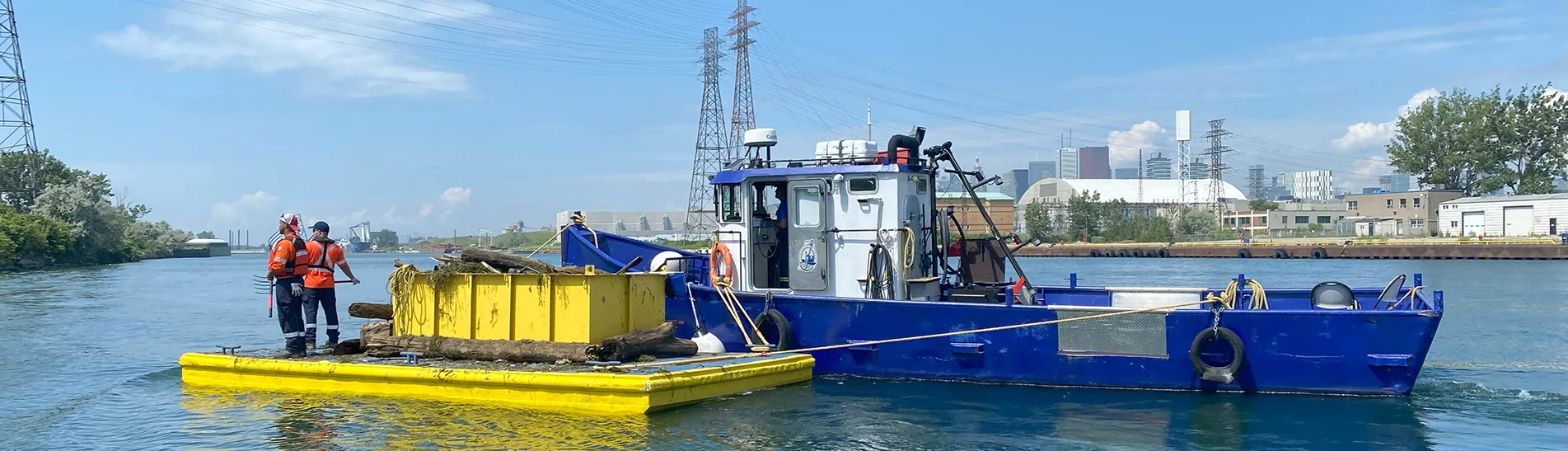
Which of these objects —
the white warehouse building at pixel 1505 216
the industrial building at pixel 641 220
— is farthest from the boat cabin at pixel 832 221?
the industrial building at pixel 641 220

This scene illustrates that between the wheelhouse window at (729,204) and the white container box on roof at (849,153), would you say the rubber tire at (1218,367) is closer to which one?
the white container box on roof at (849,153)

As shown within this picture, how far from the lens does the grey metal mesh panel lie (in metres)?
11.1

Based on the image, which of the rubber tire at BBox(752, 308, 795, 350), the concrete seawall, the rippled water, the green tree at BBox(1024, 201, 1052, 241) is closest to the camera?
the rippled water

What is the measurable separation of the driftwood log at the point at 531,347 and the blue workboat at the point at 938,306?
709 mm

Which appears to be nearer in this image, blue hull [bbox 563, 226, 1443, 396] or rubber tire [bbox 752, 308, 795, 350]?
blue hull [bbox 563, 226, 1443, 396]

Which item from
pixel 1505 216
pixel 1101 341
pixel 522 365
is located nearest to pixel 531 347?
pixel 522 365

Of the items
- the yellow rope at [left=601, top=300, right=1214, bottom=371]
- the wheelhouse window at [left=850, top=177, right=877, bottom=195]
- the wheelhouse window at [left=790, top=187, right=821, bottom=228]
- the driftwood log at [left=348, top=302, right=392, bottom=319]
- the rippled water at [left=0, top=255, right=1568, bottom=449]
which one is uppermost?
the wheelhouse window at [left=850, top=177, right=877, bottom=195]

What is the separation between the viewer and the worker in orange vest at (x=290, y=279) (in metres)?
11.3

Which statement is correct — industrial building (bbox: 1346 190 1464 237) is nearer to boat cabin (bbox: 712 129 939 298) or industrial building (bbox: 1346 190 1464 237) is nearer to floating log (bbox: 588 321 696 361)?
boat cabin (bbox: 712 129 939 298)

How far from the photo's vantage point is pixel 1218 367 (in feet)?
35.8

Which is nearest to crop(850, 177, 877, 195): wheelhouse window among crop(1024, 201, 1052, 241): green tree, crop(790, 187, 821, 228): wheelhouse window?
crop(790, 187, 821, 228): wheelhouse window

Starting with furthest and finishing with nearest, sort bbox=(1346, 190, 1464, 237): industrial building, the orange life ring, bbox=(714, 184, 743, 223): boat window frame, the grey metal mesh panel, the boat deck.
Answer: bbox=(1346, 190, 1464, 237): industrial building
bbox=(714, 184, 743, 223): boat window frame
the orange life ring
the grey metal mesh panel
the boat deck

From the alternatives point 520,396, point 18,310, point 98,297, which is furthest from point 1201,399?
point 98,297

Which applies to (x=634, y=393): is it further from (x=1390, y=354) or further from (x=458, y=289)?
(x=1390, y=354)
